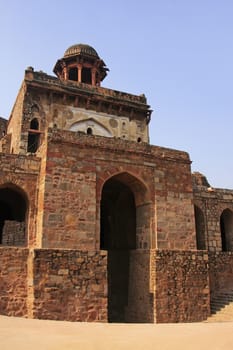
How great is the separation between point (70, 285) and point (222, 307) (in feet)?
16.6

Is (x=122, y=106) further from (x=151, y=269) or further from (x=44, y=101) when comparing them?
(x=151, y=269)

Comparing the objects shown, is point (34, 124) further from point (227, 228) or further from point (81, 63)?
point (227, 228)

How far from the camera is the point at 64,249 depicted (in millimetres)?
8836

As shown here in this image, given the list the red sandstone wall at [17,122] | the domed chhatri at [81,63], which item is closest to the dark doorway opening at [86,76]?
the domed chhatri at [81,63]

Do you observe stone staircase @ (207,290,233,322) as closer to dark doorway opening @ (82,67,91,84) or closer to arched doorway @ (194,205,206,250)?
arched doorway @ (194,205,206,250)

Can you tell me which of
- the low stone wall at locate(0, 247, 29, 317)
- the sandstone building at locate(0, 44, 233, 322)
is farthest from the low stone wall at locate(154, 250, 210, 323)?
the low stone wall at locate(0, 247, 29, 317)

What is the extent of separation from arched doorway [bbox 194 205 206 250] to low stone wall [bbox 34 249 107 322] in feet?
17.1

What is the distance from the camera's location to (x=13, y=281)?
8.49 metres

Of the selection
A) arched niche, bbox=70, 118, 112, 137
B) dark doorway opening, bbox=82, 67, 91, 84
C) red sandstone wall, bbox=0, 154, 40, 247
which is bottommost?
red sandstone wall, bbox=0, 154, 40, 247

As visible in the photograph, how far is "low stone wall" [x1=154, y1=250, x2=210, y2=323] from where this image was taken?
9672 mm

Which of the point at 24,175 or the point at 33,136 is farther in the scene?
the point at 33,136

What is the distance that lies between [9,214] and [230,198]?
341 inches

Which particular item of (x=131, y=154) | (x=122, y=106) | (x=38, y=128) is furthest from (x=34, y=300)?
(x=122, y=106)

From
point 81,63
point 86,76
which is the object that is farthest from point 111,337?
point 86,76
